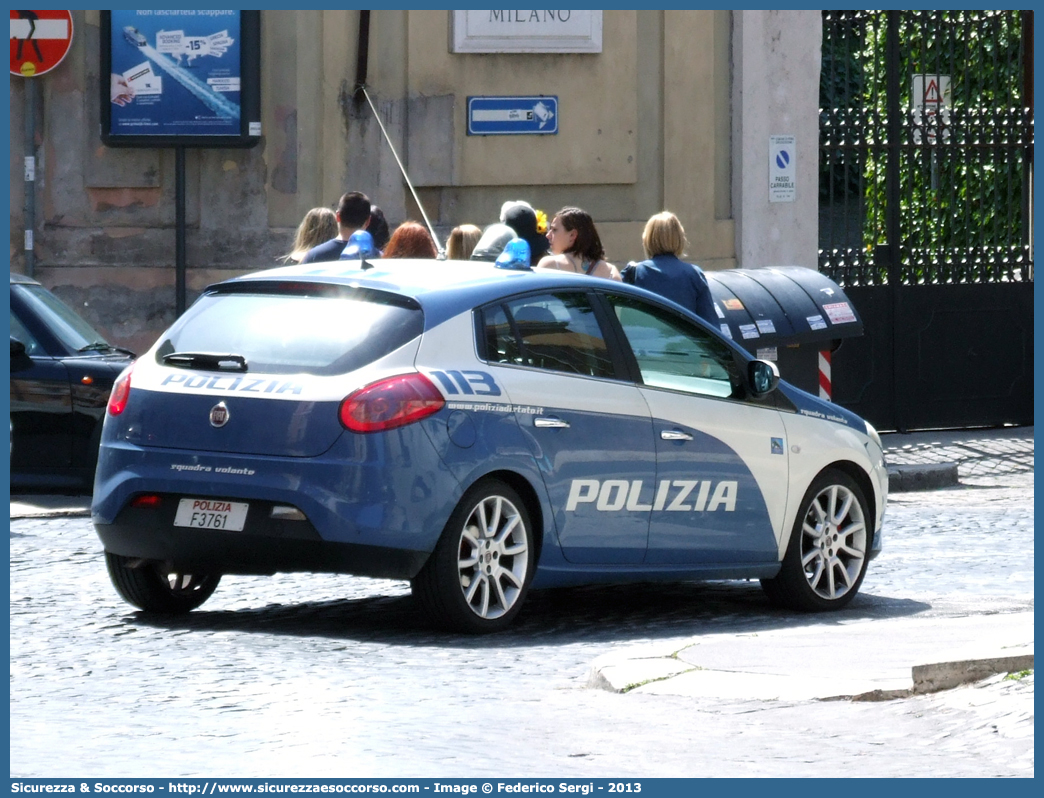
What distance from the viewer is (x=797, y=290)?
15133 mm

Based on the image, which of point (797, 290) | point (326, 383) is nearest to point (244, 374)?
point (326, 383)

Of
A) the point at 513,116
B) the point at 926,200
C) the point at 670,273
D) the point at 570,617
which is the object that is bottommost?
the point at 570,617

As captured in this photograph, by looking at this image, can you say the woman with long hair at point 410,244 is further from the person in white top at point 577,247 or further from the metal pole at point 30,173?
the metal pole at point 30,173

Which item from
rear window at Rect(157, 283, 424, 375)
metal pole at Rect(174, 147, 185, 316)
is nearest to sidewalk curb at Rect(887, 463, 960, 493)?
metal pole at Rect(174, 147, 185, 316)

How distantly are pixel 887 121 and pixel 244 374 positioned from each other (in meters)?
11.0

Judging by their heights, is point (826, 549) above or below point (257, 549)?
below

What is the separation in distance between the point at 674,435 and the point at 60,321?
5.55m

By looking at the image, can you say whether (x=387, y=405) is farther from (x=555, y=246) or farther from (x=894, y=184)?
(x=894, y=184)

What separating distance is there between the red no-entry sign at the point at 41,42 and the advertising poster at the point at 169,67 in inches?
15.0

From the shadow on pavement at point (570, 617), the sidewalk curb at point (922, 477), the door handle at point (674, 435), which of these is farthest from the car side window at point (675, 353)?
the sidewalk curb at point (922, 477)

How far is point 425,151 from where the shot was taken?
17406mm

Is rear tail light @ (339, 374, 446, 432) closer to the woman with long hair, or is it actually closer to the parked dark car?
the woman with long hair

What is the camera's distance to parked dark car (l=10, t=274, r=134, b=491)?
12719 millimetres

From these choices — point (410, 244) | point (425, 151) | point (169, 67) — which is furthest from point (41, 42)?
point (410, 244)
